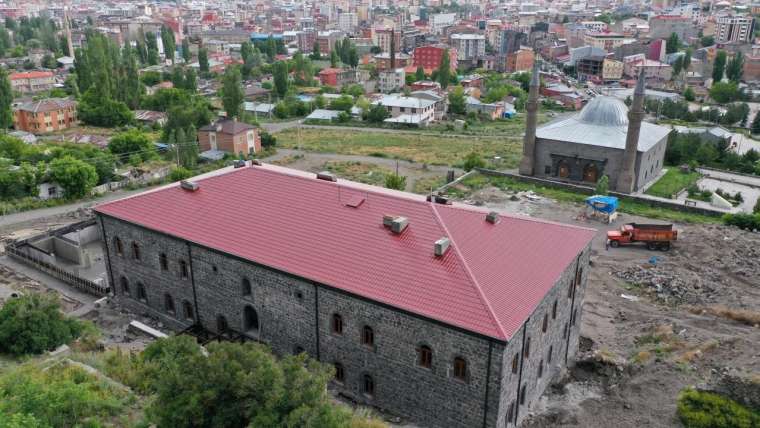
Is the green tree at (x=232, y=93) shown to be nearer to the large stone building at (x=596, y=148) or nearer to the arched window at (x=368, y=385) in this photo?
the large stone building at (x=596, y=148)

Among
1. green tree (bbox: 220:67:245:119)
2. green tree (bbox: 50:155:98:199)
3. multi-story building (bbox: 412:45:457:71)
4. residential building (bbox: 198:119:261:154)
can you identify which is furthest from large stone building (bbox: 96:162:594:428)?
multi-story building (bbox: 412:45:457:71)

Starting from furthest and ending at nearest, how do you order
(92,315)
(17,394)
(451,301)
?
(92,315), (451,301), (17,394)

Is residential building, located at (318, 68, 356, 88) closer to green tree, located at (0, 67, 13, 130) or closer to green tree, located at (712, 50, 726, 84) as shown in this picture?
green tree, located at (0, 67, 13, 130)

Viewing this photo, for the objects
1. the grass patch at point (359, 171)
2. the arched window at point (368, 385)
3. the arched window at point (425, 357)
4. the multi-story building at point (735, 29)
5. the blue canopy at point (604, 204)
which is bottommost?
the grass patch at point (359, 171)

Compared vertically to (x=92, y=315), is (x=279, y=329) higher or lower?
higher

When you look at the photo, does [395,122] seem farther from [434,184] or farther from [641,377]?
[641,377]

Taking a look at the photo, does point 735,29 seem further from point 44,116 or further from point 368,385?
point 368,385

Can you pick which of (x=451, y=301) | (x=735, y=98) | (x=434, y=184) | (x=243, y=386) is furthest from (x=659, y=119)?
(x=243, y=386)

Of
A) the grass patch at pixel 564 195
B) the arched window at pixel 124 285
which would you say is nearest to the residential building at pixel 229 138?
the grass patch at pixel 564 195
